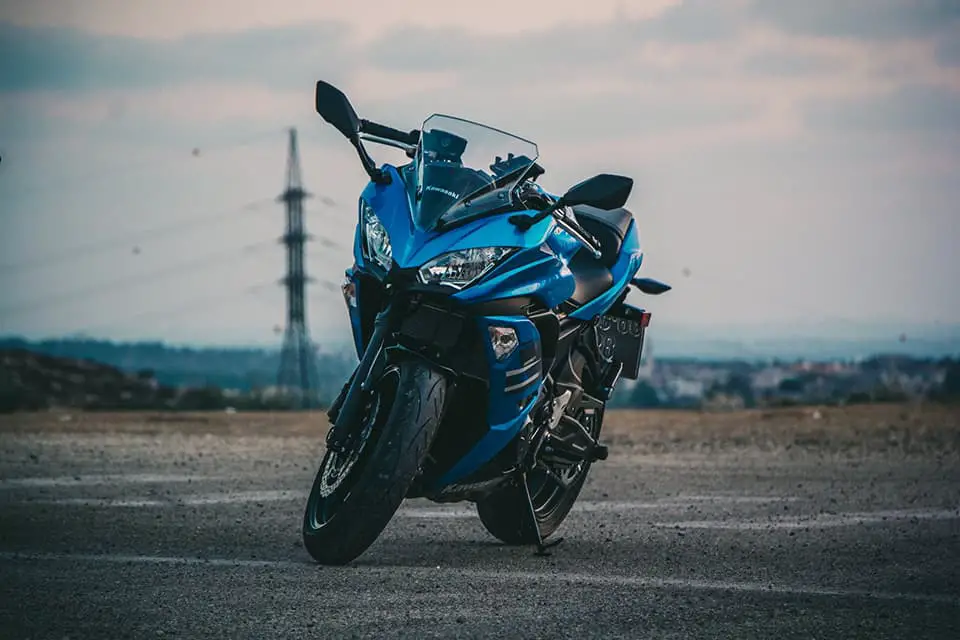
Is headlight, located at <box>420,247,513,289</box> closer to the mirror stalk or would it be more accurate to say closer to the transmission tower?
the mirror stalk

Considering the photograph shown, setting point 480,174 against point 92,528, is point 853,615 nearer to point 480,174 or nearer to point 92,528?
point 480,174

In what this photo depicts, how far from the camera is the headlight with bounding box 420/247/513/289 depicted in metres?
7.58

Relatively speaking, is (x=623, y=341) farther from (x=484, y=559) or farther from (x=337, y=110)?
(x=337, y=110)

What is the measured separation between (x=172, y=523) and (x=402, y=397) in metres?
2.91

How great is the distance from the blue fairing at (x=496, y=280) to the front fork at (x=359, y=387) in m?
0.32

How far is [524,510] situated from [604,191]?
1.97 metres

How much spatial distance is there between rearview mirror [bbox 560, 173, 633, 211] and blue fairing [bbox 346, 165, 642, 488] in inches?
11.4

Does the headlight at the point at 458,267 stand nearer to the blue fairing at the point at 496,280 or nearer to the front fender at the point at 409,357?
the blue fairing at the point at 496,280

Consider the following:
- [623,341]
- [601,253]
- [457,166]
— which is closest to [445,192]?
[457,166]

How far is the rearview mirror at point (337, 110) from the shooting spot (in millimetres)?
8406

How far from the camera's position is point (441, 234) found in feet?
25.4

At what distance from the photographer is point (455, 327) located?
757cm

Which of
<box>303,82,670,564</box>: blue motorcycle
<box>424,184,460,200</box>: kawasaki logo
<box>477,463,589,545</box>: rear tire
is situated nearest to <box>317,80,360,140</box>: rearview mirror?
<box>303,82,670,564</box>: blue motorcycle

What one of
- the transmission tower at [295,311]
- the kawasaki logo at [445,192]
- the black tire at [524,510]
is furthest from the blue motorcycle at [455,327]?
the transmission tower at [295,311]
